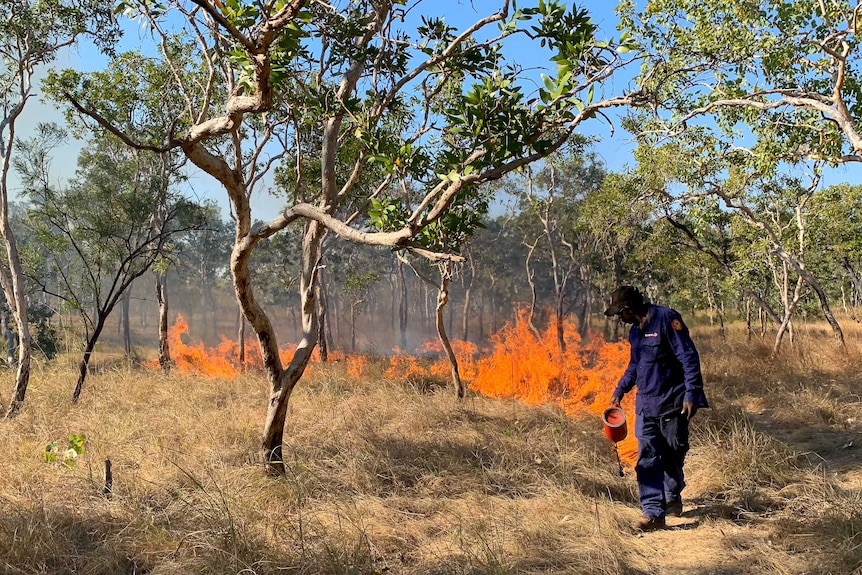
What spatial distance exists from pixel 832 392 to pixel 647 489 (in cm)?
609

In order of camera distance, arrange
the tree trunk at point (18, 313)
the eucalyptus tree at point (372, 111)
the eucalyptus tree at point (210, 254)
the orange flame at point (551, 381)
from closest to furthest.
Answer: the eucalyptus tree at point (372, 111)
the tree trunk at point (18, 313)
the orange flame at point (551, 381)
the eucalyptus tree at point (210, 254)

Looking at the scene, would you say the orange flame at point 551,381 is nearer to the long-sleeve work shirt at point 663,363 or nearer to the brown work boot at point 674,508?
the brown work boot at point 674,508

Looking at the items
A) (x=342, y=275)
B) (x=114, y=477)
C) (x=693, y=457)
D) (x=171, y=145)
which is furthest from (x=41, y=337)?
(x=342, y=275)

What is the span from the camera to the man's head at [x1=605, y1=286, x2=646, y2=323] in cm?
439

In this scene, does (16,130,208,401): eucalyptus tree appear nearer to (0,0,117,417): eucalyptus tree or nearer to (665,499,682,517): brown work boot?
(0,0,117,417): eucalyptus tree

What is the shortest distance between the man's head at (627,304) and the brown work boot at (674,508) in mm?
1393

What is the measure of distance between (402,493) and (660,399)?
2.15 m

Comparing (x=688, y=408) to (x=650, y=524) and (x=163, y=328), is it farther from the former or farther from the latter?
(x=163, y=328)

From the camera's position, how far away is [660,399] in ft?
13.9

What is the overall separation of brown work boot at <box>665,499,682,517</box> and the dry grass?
140mm

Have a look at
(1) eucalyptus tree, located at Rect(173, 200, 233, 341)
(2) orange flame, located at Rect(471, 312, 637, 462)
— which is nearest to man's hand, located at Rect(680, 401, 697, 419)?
(2) orange flame, located at Rect(471, 312, 637, 462)

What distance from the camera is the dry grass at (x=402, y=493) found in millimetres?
3238

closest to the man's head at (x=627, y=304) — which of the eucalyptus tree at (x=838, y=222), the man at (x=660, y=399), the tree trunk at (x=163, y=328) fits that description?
the man at (x=660, y=399)

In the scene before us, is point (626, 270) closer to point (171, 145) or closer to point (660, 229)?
point (660, 229)
